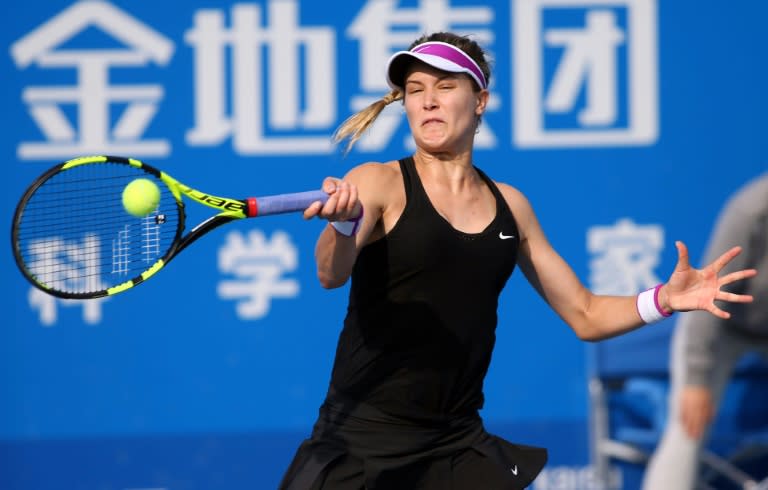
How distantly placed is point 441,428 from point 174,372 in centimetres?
224

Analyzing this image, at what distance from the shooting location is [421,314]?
291 centimetres

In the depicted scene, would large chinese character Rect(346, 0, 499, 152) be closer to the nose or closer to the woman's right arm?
the nose

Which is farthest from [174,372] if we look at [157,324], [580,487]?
[580,487]

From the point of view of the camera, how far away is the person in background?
4816 mm

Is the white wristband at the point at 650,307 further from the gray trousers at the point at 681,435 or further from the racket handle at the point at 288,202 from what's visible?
the gray trousers at the point at 681,435

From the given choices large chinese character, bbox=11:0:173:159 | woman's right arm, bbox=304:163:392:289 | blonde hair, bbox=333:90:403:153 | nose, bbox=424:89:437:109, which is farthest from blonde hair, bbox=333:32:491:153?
large chinese character, bbox=11:0:173:159

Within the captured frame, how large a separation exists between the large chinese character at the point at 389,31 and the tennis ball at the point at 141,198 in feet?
8.21

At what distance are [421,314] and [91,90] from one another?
102 inches

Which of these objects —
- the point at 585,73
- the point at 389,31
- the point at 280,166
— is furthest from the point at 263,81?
the point at 585,73

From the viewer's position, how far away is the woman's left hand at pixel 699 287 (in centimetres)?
295

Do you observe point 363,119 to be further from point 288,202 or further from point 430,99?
point 288,202

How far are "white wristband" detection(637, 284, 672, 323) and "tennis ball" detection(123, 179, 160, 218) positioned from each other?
1328 millimetres

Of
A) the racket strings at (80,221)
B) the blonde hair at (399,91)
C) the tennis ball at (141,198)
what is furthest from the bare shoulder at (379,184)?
the racket strings at (80,221)

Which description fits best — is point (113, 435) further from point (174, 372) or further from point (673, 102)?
point (673, 102)
